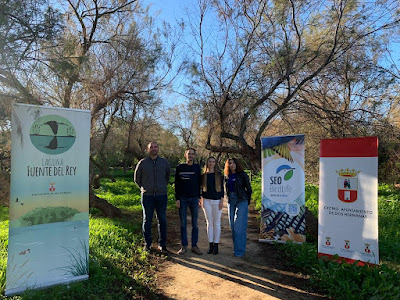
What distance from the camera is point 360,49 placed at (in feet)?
19.6

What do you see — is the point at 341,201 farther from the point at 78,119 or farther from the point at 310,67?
the point at 78,119

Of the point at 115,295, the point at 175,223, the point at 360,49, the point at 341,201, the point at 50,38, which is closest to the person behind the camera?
the point at 115,295

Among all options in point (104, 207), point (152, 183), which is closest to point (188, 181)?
point (152, 183)

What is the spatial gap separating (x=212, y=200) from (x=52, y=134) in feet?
8.90

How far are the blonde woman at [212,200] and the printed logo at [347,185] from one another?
188cm

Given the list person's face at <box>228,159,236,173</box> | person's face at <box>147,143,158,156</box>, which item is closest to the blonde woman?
person's face at <box>228,159,236,173</box>

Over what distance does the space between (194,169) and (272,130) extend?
12.1 feet

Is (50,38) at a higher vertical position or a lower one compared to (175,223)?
higher

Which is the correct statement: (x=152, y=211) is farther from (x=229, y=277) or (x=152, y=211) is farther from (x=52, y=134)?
(x=52, y=134)

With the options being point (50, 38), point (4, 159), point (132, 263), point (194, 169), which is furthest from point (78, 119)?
point (4, 159)

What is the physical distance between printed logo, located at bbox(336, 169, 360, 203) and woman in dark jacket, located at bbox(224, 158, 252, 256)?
4.71 feet

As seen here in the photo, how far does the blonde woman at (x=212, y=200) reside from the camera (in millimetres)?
4902

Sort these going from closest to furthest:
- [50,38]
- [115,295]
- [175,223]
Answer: [115,295]
[50,38]
[175,223]

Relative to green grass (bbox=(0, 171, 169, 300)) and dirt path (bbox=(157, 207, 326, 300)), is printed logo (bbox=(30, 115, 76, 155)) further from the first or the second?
dirt path (bbox=(157, 207, 326, 300))
